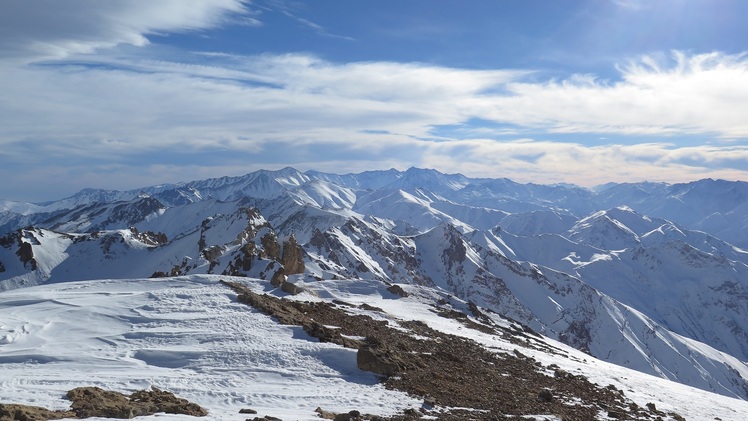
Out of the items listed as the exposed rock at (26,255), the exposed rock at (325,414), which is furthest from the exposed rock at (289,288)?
the exposed rock at (26,255)

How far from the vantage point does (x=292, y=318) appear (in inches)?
1193

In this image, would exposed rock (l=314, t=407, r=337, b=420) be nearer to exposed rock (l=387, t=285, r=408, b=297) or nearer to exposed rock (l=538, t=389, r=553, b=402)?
exposed rock (l=538, t=389, r=553, b=402)

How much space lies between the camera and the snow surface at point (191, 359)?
1812 centimetres

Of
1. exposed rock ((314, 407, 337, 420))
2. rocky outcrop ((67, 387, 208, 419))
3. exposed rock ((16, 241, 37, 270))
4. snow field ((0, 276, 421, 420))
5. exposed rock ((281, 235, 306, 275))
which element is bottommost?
exposed rock ((16, 241, 37, 270))

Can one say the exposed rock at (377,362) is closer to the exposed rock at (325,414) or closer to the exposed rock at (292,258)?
the exposed rock at (325,414)

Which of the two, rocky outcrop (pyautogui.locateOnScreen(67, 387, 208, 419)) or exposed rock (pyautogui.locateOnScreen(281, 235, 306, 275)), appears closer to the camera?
rocky outcrop (pyautogui.locateOnScreen(67, 387, 208, 419))

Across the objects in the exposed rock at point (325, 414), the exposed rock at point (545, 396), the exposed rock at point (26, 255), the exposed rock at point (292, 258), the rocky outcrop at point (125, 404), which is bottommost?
the exposed rock at point (26, 255)

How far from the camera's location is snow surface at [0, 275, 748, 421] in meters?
18.1

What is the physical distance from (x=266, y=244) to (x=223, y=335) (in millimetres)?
69907

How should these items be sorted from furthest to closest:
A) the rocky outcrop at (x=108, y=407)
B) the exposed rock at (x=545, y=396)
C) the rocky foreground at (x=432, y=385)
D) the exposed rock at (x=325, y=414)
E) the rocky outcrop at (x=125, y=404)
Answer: the exposed rock at (x=545, y=396) < the exposed rock at (x=325, y=414) < the rocky foreground at (x=432, y=385) < the rocky outcrop at (x=125, y=404) < the rocky outcrop at (x=108, y=407)

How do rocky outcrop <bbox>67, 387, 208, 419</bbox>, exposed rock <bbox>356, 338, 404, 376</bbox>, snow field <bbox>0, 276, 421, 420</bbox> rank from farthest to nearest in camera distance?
exposed rock <bbox>356, 338, 404, 376</bbox>
snow field <bbox>0, 276, 421, 420</bbox>
rocky outcrop <bbox>67, 387, 208, 419</bbox>

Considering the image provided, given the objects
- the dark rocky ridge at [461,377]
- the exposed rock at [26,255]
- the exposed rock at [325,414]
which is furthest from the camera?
the exposed rock at [26,255]

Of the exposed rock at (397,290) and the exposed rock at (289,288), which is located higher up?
the exposed rock at (289,288)

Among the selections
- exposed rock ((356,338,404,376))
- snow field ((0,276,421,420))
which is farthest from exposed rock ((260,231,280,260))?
exposed rock ((356,338,404,376))
